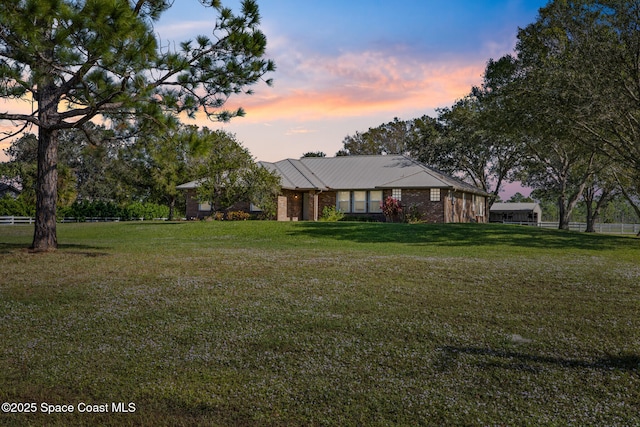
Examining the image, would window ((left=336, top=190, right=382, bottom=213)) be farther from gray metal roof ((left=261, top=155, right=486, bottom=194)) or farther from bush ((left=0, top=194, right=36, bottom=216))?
bush ((left=0, top=194, right=36, bottom=216))

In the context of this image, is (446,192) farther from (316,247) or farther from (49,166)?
(49,166)

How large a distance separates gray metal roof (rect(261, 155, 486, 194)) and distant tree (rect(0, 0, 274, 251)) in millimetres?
20000

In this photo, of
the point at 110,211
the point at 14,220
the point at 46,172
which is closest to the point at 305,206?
the point at 110,211

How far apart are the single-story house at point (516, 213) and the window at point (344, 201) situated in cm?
4733

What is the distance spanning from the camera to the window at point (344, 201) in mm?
37188

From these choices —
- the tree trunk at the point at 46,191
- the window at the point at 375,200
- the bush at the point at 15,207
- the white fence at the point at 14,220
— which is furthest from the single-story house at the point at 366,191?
the tree trunk at the point at 46,191

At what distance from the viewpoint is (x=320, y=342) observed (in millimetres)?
6488

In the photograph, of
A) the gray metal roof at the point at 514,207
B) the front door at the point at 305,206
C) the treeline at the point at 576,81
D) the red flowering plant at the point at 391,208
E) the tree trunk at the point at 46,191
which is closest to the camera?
the tree trunk at the point at 46,191

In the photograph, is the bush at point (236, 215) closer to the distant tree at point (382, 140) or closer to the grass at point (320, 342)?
the grass at point (320, 342)

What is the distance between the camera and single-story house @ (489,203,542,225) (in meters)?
77.2

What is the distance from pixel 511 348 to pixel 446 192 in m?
29.3

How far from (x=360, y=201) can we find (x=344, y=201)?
4.15 feet

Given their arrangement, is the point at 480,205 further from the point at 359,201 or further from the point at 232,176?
the point at 232,176

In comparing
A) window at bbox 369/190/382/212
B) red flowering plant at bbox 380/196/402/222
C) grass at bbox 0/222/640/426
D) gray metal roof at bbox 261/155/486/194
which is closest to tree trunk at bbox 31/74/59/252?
grass at bbox 0/222/640/426
